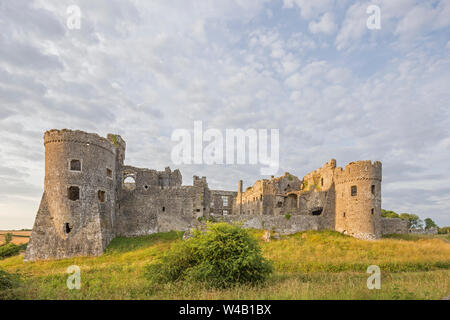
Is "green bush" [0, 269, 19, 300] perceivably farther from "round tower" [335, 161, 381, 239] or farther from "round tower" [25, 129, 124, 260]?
"round tower" [335, 161, 381, 239]

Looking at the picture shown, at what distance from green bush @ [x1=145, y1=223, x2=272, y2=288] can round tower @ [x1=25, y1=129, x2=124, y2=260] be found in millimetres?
18391

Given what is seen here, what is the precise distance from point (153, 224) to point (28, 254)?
44.0ft

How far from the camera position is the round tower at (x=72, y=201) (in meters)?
28.5

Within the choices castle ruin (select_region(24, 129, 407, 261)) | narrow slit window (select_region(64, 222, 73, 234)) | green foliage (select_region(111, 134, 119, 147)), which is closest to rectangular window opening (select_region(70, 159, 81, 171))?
castle ruin (select_region(24, 129, 407, 261))

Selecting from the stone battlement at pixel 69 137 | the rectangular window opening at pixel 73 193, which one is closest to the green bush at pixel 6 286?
the rectangular window opening at pixel 73 193

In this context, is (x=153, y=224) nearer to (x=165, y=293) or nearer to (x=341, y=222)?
(x=341, y=222)

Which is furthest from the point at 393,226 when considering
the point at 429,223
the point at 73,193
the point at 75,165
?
the point at 429,223

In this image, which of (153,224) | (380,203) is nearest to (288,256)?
(380,203)

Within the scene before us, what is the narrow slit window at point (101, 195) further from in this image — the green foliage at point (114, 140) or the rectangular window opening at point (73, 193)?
the green foliage at point (114, 140)

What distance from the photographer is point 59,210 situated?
29172mm

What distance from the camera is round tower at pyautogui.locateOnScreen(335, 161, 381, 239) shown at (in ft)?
106

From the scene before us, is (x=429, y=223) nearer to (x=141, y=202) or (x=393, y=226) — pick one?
(x=393, y=226)

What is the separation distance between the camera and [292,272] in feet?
58.3

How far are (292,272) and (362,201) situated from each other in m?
19.1
